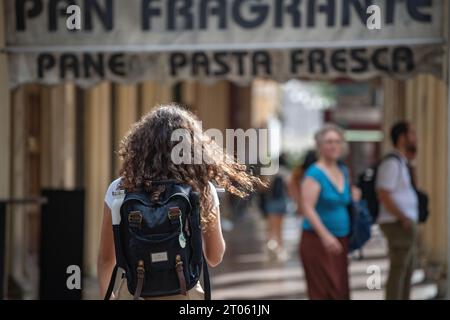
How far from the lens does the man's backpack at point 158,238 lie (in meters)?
5.04

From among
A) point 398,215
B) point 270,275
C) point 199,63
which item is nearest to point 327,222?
point 398,215

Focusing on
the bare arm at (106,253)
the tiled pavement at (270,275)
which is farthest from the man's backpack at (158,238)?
the tiled pavement at (270,275)

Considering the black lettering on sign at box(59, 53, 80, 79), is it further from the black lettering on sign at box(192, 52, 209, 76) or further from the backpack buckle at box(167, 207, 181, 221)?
the backpack buckle at box(167, 207, 181, 221)

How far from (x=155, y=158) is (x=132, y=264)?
507 mm

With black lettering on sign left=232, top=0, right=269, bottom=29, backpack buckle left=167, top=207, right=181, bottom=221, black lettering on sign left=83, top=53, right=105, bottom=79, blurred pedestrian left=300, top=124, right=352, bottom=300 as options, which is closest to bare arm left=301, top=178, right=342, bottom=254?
blurred pedestrian left=300, top=124, right=352, bottom=300

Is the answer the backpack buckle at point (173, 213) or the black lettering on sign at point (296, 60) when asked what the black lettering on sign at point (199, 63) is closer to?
the black lettering on sign at point (296, 60)

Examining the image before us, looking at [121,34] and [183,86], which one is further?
[183,86]

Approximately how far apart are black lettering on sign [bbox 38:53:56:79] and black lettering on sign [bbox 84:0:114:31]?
0.38m

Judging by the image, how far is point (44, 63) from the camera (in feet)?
27.4

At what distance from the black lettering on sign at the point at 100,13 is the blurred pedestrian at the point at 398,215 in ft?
8.55

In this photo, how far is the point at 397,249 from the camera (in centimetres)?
927

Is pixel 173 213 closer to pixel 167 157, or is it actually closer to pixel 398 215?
pixel 167 157
